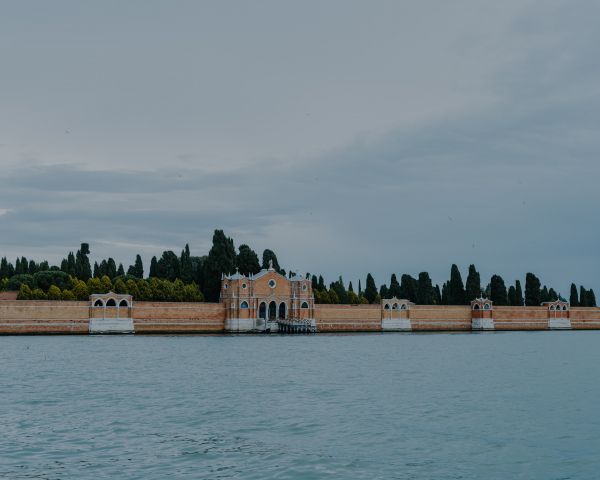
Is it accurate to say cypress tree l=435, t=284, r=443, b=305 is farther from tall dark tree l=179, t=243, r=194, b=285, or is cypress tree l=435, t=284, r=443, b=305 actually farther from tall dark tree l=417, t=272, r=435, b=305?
tall dark tree l=179, t=243, r=194, b=285

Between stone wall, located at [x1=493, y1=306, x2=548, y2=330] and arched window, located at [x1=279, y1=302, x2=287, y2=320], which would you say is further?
stone wall, located at [x1=493, y1=306, x2=548, y2=330]

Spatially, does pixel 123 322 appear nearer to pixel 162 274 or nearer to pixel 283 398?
pixel 162 274

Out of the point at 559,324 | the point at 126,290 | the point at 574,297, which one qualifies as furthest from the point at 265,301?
the point at 574,297

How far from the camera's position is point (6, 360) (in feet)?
107

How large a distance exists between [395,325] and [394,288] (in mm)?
8071

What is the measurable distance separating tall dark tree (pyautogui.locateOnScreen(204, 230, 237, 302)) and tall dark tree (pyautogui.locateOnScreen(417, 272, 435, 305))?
2049 cm

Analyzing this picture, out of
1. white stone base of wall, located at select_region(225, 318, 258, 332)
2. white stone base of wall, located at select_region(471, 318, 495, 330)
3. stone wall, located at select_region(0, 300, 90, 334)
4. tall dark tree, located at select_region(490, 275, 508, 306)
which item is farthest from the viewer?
tall dark tree, located at select_region(490, 275, 508, 306)

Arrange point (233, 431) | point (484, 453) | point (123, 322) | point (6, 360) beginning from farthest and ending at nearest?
point (123, 322) → point (6, 360) → point (233, 431) → point (484, 453)

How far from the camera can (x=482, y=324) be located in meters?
72.9

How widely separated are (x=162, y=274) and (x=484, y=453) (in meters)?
63.1

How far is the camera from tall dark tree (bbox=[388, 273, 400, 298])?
7680cm

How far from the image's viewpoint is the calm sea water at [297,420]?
12391 mm

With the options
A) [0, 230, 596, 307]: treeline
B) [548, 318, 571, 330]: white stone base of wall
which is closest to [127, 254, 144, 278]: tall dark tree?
[0, 230, 596, 307]: treeline

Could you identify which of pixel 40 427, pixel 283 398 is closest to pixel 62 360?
pixel 283 398
